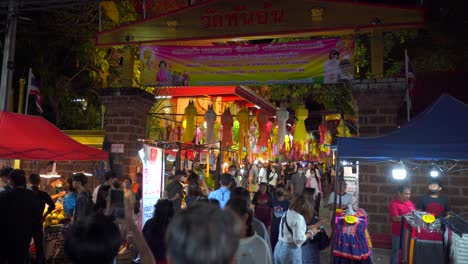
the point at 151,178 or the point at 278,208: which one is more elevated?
the point at 151,178

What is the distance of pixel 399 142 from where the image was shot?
19.8 ft

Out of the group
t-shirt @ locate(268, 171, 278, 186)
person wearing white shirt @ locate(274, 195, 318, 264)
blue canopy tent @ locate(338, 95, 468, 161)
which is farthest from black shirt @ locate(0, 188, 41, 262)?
t-shirt @ locate(268, 171, 278, 186)

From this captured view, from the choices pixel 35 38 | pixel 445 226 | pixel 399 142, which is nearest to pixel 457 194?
pixel 445 226

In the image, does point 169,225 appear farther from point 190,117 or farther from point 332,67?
point 190,117

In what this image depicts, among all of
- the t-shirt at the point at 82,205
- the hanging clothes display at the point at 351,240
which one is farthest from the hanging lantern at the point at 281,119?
the t-shirt at the point at 82,205

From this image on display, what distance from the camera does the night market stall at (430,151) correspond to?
577 cm

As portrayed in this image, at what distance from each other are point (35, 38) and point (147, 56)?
7.62 m

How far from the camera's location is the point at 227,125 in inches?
434

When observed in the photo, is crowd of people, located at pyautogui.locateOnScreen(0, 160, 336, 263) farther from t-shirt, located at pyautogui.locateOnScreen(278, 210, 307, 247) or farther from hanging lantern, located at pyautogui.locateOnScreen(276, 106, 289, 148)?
hanging lantern, located at pyautogui.locateOnScreen(276, 106, 289, 148)

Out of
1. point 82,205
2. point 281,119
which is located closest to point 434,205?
point 281,119

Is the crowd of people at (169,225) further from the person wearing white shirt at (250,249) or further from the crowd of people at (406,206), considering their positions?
the crowd of people at (406,206)

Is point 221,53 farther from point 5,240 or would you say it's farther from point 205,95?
point 5,240

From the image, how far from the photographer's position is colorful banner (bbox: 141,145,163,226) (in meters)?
9.02

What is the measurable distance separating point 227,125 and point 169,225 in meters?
9.17
